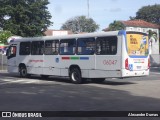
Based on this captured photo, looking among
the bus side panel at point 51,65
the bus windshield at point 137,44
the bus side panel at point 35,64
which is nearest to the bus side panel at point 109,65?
the bus windshield at point 137,44

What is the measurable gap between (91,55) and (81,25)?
9959cm

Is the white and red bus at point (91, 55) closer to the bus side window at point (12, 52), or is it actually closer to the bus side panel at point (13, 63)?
the bus side panel at point (13, 63)

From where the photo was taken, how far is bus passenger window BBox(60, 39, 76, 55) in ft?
70.3

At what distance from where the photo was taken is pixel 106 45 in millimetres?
19656

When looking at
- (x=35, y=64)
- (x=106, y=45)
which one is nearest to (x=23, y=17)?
(x=35, y=64)

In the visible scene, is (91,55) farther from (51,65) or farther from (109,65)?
(51,65)

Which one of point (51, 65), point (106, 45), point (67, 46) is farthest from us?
point (51, 65)

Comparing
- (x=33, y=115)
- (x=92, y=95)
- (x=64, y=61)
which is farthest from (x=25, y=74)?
(x=33, y=115)

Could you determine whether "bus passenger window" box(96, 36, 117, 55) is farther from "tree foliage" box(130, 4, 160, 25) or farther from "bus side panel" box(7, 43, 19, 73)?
"tree foliage" box(130, 4, 160, 25)

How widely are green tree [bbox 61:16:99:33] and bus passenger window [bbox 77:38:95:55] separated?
91.7m

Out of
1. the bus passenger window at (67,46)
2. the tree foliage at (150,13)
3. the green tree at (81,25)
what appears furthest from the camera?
the tree foliage at (150,13)

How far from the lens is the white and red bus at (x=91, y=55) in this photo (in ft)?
62.9

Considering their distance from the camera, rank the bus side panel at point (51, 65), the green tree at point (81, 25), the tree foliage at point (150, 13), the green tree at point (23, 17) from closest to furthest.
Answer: the bus side panel at point (51, 65) → the green tree at point (23, 17) → the green tree at point (81, 25) → the tree foliage at point (150, 13)

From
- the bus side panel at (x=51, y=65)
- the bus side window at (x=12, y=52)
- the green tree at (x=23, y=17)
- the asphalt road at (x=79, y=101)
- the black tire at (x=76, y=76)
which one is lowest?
the asphalt road at (x=79, y=101)
